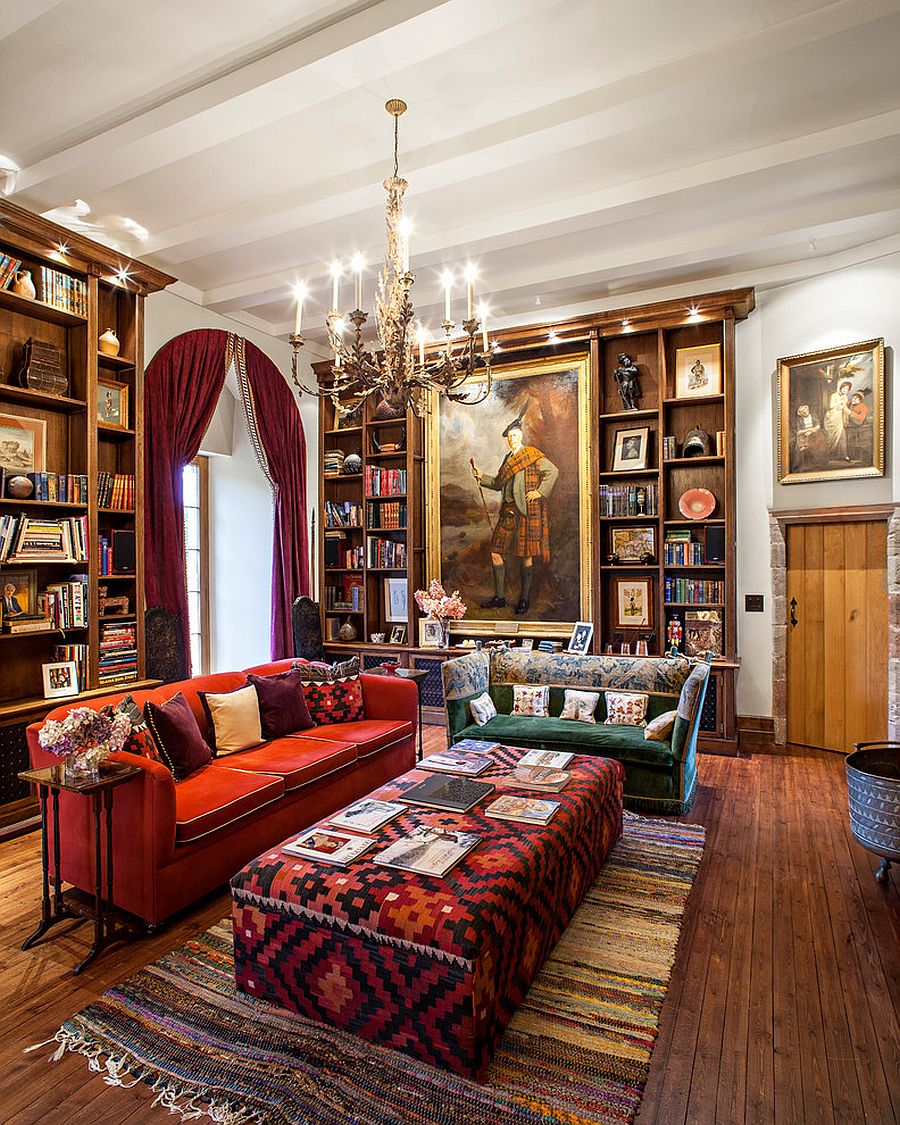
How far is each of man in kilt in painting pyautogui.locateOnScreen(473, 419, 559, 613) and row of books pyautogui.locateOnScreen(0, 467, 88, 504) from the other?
3337 mm

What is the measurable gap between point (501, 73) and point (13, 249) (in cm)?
307

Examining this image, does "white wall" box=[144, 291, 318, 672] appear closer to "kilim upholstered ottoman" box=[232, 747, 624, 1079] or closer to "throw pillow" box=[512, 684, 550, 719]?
"throw pillow" box=[512, 684, 550, 719]

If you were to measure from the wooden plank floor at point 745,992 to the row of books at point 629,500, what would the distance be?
273cm

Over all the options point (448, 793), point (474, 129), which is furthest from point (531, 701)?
point (474, 129)

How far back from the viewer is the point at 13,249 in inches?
162

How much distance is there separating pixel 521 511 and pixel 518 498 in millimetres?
122

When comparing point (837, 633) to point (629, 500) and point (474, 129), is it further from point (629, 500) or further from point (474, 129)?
point (474, 129)

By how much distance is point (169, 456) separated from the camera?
513cm

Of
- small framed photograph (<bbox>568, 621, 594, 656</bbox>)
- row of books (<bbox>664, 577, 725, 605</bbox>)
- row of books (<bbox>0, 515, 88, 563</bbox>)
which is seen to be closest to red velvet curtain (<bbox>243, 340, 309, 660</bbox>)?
row of books (<bbox>0, 515, 88, 563</bbox>)

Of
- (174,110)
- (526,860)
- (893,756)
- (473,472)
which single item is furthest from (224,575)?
(893,756)

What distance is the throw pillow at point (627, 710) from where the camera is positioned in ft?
14.6

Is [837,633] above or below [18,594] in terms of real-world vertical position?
below

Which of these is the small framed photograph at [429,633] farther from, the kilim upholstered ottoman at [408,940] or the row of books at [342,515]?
the kilim upholstered ottoman at [408,940]

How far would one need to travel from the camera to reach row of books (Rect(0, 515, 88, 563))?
3904 millimetres
